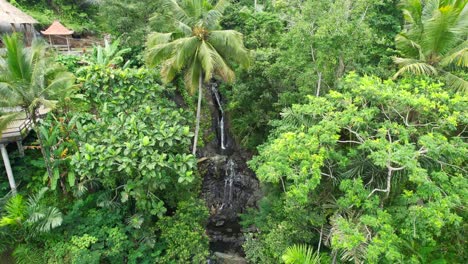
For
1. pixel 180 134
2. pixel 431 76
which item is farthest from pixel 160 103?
pixel 431 76

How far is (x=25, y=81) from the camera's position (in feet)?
28.2

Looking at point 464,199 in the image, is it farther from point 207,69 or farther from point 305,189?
point 207,69

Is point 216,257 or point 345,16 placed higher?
point 345,16

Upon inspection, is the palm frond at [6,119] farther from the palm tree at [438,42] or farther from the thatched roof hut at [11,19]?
the palm tree at [438,42]

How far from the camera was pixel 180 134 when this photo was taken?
1028cm

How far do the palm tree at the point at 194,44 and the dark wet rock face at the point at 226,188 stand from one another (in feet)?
17.7

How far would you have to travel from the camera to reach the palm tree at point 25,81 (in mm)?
8469

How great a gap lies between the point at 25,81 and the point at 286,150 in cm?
783

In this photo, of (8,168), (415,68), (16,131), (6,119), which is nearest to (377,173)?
(415,68)

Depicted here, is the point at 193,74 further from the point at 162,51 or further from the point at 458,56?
the point at 458,56

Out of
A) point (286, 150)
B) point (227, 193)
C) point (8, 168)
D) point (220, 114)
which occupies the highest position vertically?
point (286, 150)

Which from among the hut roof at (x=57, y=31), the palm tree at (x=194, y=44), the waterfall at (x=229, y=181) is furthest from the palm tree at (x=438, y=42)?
the hut roof at (x=57, y=31)

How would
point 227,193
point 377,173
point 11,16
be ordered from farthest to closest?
point 11,16
point 227,193
point 377,173

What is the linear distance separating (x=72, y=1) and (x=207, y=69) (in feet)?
61.7
